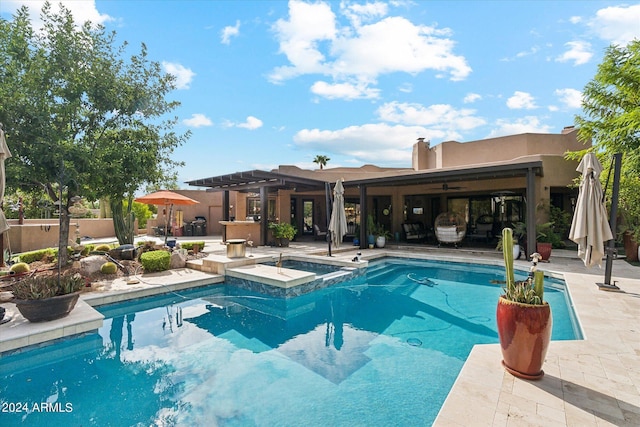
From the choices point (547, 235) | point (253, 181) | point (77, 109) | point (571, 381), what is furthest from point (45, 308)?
point (547, 235)

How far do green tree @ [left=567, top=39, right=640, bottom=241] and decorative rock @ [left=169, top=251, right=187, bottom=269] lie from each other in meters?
13.0

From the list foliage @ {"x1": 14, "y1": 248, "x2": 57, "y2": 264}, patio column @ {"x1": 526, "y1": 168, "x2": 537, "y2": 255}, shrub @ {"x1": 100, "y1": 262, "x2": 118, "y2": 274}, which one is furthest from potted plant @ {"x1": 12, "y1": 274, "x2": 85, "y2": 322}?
patio column @ {"x1": 526, "y1": 168, "x2": 537, "y2": 255}

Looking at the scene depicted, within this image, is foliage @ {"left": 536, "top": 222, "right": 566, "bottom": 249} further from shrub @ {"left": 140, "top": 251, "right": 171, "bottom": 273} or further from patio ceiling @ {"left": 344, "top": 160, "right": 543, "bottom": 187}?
shrub @ {"left": 140, "top": 251, "right": 171, "bottom": 273}

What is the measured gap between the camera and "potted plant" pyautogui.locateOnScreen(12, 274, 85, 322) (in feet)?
14.6

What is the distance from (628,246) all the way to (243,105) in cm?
1544

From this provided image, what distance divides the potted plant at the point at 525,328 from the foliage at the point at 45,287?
6288mm

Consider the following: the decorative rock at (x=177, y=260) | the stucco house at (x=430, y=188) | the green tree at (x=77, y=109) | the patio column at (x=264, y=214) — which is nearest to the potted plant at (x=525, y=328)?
the stucco house at (x=430, y=188)

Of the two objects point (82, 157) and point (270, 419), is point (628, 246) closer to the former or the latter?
point (270, 419)

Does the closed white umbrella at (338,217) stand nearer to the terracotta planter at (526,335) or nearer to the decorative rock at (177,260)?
the decorative rock at (177,260)

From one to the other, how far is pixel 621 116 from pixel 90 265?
16.1 m

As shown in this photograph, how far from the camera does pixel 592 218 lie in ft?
17.7

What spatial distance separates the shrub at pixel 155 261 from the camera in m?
8.06

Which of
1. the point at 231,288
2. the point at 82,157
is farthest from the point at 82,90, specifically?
the point at 231,288

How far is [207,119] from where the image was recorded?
1428cm
